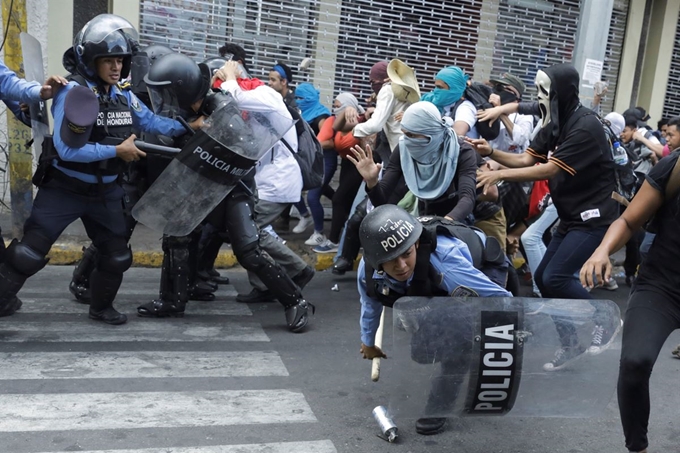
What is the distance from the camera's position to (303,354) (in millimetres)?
5043

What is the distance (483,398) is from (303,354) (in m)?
1.73

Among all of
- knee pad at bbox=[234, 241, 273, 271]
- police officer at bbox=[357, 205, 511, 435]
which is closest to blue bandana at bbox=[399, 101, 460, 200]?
knee pad at bbox=[234, 241, 273, 271]

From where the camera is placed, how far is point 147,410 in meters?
3.98

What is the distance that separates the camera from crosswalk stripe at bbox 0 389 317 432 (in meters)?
3.78

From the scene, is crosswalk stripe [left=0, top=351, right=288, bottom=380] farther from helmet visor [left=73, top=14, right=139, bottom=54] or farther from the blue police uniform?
helmet visor [left=73, top=14, right=139, bottom=54]

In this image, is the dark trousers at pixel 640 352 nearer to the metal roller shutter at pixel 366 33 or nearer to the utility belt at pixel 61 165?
the utility belt at pixel 61 165

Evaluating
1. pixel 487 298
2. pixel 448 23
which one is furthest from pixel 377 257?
pixel 448 23

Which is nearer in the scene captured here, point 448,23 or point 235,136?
point 235,136

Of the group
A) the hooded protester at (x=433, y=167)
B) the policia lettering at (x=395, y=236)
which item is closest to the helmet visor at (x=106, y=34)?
the hooded protester at (x=433, y=167)

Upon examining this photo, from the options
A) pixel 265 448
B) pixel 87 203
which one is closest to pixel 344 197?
pixel 87 203

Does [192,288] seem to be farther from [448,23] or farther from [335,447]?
[448,23]

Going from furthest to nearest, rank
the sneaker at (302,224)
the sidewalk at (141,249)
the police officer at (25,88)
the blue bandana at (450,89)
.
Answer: the sneaker at (302,224) → the blue bandana at (450,89) → the sidewalk at (141,249) → the police officer at (25,88)

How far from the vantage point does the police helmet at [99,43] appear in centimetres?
483

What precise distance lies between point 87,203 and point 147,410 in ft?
5.29
